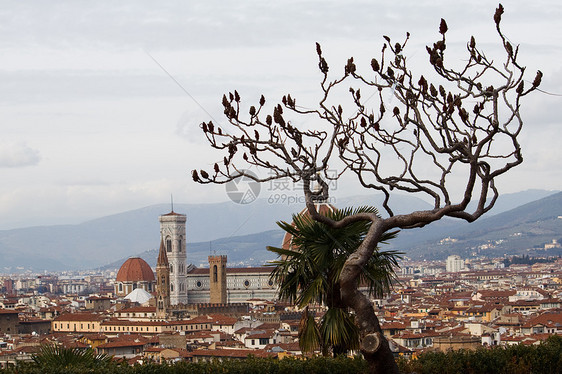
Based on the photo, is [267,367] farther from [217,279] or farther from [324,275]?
[217,279]

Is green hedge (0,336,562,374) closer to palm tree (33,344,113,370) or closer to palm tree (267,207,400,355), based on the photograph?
palm tree (33,344,113,370)

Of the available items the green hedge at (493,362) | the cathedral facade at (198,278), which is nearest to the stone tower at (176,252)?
the cathedral facade at (198,278)

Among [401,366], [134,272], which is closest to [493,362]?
[401,366]

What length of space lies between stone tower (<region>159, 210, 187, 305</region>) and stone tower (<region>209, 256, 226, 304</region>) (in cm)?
329

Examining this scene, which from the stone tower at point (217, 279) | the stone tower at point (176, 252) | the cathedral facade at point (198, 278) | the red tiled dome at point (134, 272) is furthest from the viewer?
the red tiled dome at point (134, 272)

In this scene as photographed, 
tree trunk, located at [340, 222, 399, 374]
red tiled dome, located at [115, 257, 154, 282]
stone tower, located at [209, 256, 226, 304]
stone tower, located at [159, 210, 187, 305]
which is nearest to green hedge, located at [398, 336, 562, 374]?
tree trunk, located at [340, 222, 399, 374]

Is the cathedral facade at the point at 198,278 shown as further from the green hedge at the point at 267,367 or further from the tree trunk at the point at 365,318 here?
the tree trunk at the point at 365,318

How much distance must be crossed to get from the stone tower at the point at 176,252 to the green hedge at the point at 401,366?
271 feet

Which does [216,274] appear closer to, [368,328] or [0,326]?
[0,326]

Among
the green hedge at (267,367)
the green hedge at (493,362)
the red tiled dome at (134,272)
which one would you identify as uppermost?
the red tiled dome at (134,272)

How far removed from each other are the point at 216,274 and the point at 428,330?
4391 cm

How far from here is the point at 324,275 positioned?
10.6 metres

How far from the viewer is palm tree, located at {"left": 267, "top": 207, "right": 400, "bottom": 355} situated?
1038cm

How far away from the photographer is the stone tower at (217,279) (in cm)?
9300
